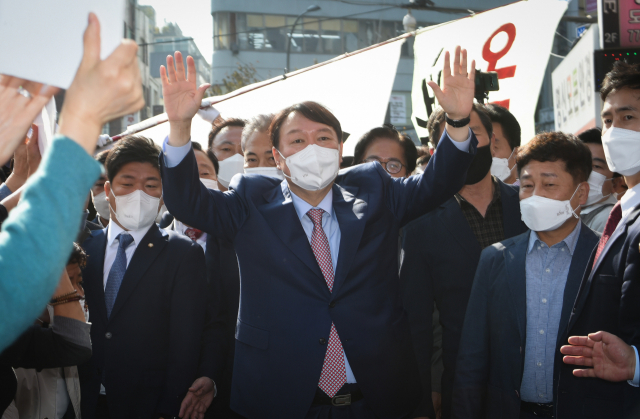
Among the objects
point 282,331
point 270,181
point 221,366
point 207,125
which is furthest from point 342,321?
point 207,125

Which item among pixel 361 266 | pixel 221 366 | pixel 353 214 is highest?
pixel 353 214

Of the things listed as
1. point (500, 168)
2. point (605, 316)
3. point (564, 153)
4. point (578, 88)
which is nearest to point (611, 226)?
point (605, 316)

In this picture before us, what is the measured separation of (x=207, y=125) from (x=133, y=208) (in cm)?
331

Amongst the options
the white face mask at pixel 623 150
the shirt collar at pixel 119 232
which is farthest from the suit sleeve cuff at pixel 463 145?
the shirt collar at pixel 119 232

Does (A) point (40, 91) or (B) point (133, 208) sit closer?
(A) point (40, 91)

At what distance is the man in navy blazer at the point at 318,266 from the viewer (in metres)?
2.34

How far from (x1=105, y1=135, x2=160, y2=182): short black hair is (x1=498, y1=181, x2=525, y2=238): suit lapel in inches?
78.2

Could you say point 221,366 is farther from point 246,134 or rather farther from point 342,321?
point 246,134

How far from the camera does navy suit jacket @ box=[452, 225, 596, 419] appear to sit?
2.69 metres

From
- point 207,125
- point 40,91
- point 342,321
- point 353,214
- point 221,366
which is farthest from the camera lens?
point 207,125

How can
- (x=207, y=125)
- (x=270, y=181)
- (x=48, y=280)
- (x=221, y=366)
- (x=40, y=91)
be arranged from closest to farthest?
1. (x=48, y=280)
2. (x=40, y=91)
3. (x=270, y=181)
4. (x=221, y=366)
5. (x=207, y=125)

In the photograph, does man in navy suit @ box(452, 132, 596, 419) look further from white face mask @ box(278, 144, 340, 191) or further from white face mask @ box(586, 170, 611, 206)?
white face mask @ box(586, 170, 611, 206)

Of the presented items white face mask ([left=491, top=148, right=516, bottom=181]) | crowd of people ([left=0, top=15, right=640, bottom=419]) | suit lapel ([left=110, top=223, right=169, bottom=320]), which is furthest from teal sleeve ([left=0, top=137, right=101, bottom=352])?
white face mask ([left=491, top=148, right=516, bottom=181])

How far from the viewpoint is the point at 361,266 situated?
8.07ft
